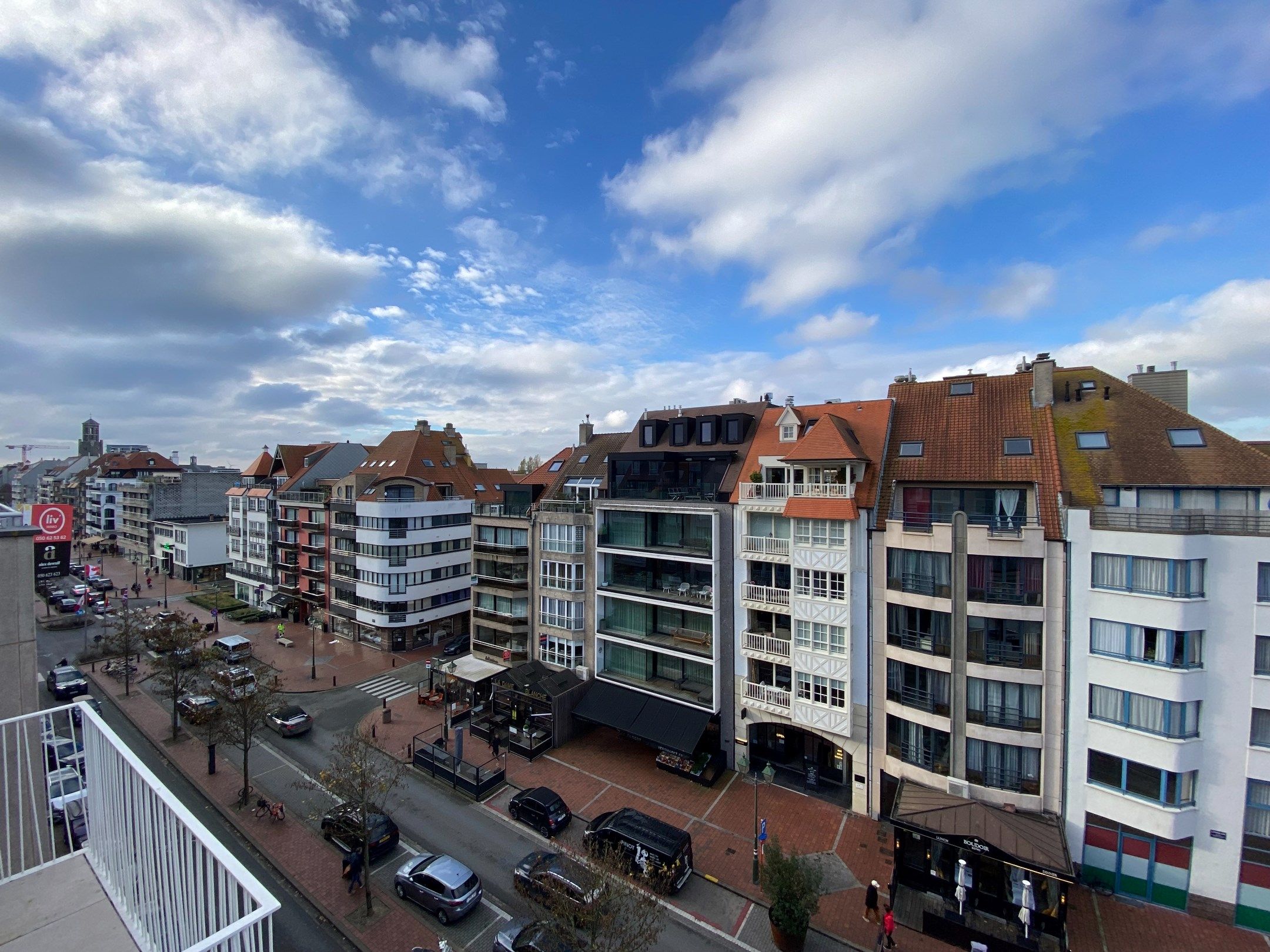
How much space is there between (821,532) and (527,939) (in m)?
20.3

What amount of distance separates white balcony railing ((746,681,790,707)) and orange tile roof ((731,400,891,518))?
994 centimetres

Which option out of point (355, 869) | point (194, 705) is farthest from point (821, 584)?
point (194, 705)

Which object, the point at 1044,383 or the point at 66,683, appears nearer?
the point at 1044,383

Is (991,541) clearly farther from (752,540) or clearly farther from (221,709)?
(221,709)

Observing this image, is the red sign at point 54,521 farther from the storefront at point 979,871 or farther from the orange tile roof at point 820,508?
the storefront at point 979,871

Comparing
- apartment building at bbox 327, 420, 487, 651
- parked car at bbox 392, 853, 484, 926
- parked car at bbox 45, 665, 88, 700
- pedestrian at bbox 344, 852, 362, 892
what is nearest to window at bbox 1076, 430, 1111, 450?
parked car at bbox 392, 853, 484, 926

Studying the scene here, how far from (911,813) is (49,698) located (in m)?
53.8

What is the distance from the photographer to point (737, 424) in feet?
119

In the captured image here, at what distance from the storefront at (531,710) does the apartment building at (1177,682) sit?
81.4 ft

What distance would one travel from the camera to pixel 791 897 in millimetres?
19578

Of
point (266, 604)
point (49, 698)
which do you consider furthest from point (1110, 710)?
point (266, 604)

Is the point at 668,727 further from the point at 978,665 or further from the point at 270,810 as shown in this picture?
the point at 270,810

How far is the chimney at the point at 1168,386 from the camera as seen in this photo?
2806 cm

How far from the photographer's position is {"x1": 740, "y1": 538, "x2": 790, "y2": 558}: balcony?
2981 centimetres
